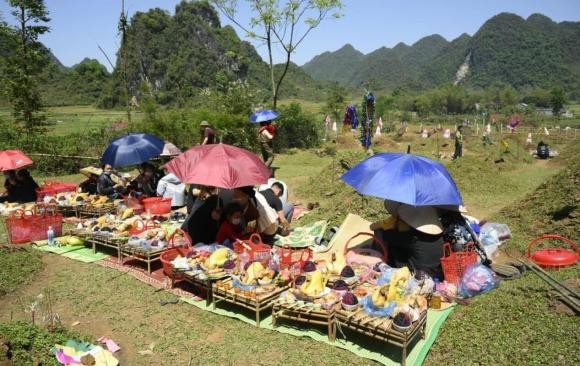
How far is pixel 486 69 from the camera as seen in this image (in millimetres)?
141125

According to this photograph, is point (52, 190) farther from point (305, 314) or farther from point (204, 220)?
point (305, 314)

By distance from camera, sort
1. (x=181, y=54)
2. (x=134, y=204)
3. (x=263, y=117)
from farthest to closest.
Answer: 1. (x=181, y=54)
2. (x=263, y=117)
3. (x=134, y=204)

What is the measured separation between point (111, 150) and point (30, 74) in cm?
986

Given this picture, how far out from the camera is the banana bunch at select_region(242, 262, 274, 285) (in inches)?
203

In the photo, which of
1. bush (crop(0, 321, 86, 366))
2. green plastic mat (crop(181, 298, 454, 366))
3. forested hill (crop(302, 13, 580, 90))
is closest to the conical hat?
green plastic mat (crop(181, 298, 454, 366))

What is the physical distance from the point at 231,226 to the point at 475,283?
3.42 meters

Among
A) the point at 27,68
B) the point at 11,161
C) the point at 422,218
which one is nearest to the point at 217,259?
the point at 422,218

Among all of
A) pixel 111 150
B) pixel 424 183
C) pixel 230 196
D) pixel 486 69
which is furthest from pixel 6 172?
pixel 486 69

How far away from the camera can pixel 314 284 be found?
4805 millimetres

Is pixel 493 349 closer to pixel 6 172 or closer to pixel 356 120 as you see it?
pixel 6 172

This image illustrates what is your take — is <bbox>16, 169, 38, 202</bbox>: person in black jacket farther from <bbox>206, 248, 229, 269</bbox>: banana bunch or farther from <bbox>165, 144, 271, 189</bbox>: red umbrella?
<bbox>206, 248, 229, 269</bbox>: banana bunch

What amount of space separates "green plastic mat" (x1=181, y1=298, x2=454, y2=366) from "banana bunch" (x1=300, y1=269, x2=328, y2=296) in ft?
1.34

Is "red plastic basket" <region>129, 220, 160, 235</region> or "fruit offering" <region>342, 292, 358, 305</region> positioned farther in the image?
"red plastic basket" <region>129, 220, 160, 235</region>

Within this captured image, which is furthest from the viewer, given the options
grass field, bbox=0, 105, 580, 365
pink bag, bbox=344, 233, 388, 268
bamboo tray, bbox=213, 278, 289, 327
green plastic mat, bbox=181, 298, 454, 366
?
pink bag, bbox=344, 233, 388, 268
